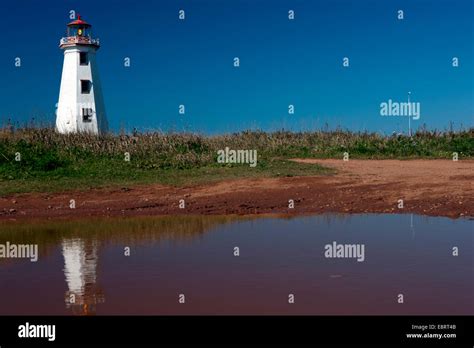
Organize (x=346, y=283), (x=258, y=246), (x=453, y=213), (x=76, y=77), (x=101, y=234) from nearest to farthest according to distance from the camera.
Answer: (x=346, y=283), (x=258, y=246), (x=101, y=234), (x=453, y=213), (x=76, y=77)

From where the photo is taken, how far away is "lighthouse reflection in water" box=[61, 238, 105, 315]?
7.27m

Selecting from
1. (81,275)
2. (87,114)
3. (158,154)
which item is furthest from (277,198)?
(87,114)

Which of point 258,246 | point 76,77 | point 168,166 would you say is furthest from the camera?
point 76,77

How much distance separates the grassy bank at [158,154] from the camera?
20.1 meters

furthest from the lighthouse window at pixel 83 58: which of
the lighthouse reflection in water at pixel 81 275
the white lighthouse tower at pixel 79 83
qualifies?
the lighthouse reflection in water at pixel 81 275

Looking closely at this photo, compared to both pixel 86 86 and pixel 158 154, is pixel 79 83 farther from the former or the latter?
pixel 158 154

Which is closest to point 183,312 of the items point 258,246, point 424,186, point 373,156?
point 258,246

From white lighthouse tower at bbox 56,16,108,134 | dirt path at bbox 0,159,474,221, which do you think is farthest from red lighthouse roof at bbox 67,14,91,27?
dirt path at bbox 0,159,474,221

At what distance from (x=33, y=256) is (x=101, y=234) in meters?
2.03

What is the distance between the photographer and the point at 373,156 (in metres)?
29.7

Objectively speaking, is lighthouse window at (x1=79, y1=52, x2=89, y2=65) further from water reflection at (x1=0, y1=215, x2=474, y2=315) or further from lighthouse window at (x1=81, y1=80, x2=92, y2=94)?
water reflection at (x1=0, y1=215, x2=474, y2=315)

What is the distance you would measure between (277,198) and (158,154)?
9066mm
